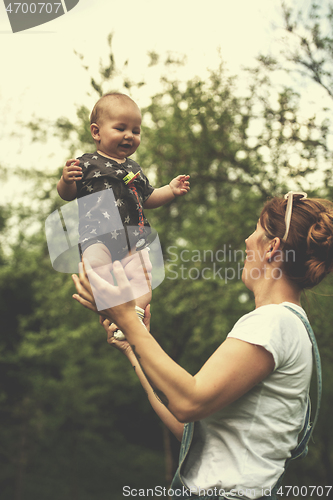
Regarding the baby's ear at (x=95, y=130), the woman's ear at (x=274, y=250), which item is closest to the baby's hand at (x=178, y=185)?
the baby's ear at (x=95, y=130)

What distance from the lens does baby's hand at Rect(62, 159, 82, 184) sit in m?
1.85

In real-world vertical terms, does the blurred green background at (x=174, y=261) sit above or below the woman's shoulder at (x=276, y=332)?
below

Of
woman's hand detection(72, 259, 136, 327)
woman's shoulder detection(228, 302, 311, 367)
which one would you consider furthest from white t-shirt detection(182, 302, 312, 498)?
woman's hand detection(72, 259, 136, 327)

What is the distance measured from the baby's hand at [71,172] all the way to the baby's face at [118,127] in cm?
22

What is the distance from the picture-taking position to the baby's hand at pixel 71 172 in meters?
1.85

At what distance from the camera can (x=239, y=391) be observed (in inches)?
58.9

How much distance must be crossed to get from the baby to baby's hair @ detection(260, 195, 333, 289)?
675mm

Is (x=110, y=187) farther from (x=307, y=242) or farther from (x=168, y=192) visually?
(x=307, y=242)

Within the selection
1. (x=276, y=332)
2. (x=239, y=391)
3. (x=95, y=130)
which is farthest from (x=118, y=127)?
(x=239, y=391)

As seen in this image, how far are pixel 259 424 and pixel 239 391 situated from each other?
197 millimetres

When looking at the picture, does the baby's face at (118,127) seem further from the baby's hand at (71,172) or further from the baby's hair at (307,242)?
the baby's hair at (307,242)

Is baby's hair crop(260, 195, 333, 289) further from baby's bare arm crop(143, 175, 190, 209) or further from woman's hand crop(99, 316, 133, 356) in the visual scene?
woman's hand crop(99, 316, 133, 356)

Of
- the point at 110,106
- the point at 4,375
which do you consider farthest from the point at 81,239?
the point at 4,375

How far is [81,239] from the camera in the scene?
1.92 meters
